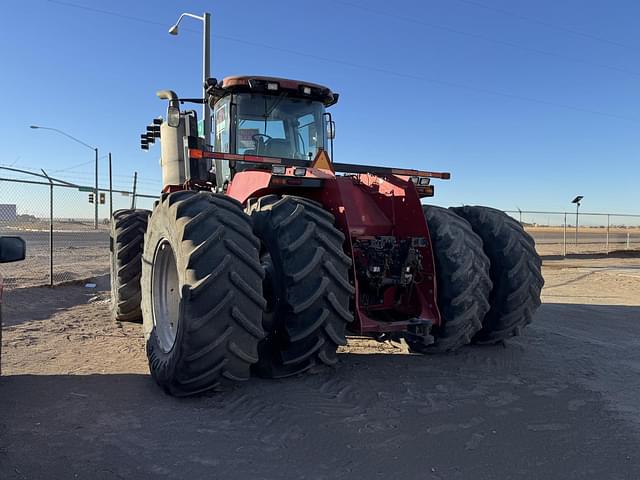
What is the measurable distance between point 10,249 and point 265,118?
141 inches

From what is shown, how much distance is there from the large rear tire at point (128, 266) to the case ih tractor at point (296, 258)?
3.38ft

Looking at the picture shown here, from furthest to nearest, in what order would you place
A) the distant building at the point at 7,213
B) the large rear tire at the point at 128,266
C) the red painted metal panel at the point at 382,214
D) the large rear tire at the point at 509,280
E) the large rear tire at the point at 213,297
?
the distant building at the point at 7,213 → the large rear tire at the point at 128,266 → the large rear tire at the point at 509,280 → the red painted metal panel at the point at 382,214 → the large rear tire at the point at 213,297

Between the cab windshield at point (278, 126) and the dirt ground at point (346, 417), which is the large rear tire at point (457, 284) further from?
the cab windshield at point (278, 126)

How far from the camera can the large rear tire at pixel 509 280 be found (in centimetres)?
555

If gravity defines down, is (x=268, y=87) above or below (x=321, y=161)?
above

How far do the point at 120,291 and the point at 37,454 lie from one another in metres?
4.19

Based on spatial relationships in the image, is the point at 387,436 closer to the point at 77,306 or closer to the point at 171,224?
the point at 171,224

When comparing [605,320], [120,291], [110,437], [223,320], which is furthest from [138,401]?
[605,320]

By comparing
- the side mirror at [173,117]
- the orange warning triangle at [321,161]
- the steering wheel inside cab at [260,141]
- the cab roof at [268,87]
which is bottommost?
the orange warning triangle at [321,161]

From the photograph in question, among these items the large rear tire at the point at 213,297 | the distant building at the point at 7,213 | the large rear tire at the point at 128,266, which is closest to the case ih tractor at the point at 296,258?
the large rear tire at the point at 213,297

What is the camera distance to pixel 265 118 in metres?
6.40

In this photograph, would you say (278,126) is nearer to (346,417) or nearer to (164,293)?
(164,293)

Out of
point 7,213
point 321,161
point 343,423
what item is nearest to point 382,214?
point 321,161

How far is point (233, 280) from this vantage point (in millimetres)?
4008
